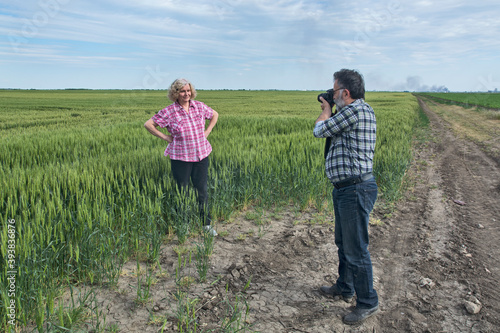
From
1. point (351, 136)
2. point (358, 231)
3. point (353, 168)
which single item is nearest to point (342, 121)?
point (351, 136)

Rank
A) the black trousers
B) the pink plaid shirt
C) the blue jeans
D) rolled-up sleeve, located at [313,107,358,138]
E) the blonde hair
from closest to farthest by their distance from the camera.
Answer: rolled-up sleeve, located at [313,107,358,138] → the blue jeans → the blonde hair → the pink plaid shirt → the black trousers

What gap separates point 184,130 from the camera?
3.90 metres

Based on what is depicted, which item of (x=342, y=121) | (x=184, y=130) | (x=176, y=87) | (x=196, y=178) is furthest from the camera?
(x=196, y=178)

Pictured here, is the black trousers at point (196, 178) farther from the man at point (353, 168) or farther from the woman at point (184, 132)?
the man at point (353, 168)

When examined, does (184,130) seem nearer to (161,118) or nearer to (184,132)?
(184,132)

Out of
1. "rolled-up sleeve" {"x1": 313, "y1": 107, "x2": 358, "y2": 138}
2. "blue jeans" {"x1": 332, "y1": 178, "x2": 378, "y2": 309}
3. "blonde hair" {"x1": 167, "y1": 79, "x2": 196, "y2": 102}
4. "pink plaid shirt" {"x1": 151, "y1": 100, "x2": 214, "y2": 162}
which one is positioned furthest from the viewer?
"pink plaid shirt" {"x1": 151, "y1": 100, "x2": 214, "y2": 162}

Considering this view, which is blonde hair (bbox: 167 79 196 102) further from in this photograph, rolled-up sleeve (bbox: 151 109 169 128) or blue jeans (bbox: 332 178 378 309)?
blue jeans (bbox: 332 178 378 309)

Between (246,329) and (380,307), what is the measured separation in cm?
116

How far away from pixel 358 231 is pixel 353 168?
0.48 meters

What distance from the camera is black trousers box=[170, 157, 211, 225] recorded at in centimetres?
403

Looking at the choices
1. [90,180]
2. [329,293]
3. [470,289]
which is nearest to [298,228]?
[329,293]

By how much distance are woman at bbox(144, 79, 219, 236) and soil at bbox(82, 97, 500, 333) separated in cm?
70

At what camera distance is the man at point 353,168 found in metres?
2.50

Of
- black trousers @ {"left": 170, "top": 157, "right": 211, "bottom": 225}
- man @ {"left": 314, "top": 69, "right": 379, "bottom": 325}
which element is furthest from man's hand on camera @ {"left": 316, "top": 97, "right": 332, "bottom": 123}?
black trousers @ {"left": 170, "top": 157, "right": 211, "bottom": 225}
